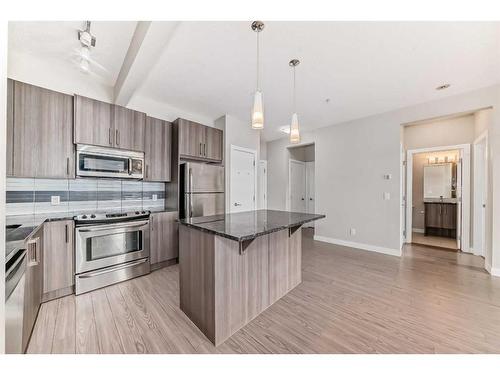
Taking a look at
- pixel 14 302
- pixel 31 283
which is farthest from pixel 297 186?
pixel 14 302

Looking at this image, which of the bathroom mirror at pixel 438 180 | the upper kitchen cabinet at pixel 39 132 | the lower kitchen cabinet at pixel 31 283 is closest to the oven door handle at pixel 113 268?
the lower kitchen cabinet at pixel 31 283

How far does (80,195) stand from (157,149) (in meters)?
1.15

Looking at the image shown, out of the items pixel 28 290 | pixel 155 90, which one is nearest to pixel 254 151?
pixel 155 90

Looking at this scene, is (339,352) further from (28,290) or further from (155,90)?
(155,90)

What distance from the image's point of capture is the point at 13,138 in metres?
2.05

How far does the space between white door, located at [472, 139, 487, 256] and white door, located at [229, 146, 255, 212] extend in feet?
13.5

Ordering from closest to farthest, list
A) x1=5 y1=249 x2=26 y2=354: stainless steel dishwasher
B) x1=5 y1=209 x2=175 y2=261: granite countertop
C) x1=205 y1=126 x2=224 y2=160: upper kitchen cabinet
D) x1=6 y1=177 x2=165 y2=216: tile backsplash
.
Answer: x1=5 y1=249 x2=26 y2=354: stainless steel dishwasher
x1=5 y1=209 x2=175 y2=261: granite countertop
x1=6 y1=177 x2=165 y2=216: tile backsplash
x1=205 y1=126 x2=224 y2=160: upper kitchen cabinet

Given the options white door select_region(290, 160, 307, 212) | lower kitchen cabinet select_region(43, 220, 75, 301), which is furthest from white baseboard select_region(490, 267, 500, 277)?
lower kitchen cabinet select_region(43, 220, 75, 301)

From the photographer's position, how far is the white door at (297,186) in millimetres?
5833

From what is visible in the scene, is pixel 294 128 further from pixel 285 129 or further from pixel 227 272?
pixel 285 129

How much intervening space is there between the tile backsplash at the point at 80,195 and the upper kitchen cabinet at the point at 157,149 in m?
0.33

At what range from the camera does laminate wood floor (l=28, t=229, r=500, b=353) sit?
60.2 inches

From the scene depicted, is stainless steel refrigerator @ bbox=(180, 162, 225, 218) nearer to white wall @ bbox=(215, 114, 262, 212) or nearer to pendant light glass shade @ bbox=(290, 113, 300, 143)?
white wall @ bbox=(215, 114, 262, 212)

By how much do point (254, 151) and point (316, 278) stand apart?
282 cm
